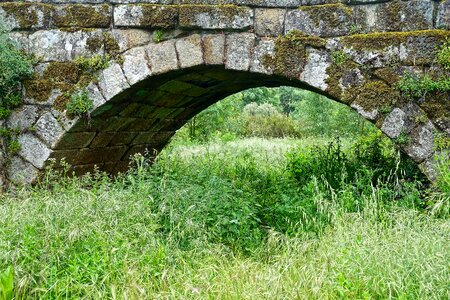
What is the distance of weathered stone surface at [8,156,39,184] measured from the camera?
5852mm

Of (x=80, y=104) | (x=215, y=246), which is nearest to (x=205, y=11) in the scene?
(x=80, y=104)

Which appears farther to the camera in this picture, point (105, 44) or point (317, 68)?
point (105, 44)

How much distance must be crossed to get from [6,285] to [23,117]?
278cm

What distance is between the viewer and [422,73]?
4898 mm

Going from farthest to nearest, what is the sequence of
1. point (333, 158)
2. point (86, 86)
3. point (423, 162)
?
point (333, 158)
point (86, 86)
point (423, 162)

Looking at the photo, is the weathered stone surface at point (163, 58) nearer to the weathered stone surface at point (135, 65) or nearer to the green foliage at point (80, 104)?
the weathered stone surface at point (135, 65)

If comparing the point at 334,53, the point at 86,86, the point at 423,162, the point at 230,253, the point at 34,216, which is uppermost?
the point at 334,53

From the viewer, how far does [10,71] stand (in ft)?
18.9

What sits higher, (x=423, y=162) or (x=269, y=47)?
(x=269, y=47)

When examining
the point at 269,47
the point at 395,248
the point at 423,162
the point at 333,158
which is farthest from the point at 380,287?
the point at 333,158

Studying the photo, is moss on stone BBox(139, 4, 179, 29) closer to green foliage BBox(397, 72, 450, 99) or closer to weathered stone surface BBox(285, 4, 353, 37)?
weathered stone surface BBox(285, 4, 353, 37)

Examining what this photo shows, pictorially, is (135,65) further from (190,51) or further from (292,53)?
(292,53)

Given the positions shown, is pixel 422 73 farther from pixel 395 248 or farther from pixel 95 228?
pixel 95 228

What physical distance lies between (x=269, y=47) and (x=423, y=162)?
1.70 metres
